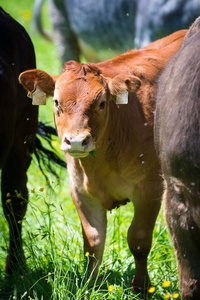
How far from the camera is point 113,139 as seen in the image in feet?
13.9

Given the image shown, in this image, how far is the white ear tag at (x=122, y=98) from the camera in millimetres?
3927

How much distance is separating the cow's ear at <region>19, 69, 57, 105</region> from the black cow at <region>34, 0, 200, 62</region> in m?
2.91

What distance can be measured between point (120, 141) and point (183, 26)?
9.21ft

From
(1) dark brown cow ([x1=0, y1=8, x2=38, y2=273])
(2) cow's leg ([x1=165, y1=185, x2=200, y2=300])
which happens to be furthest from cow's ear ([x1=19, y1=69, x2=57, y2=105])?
(2) cow's leg ([x1=165, y1=185, x2=200, y2=300])

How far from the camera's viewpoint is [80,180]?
438 cm

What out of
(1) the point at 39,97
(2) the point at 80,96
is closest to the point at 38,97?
(1) the point at 39,97

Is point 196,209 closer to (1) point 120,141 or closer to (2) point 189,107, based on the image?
(2) point 189,107

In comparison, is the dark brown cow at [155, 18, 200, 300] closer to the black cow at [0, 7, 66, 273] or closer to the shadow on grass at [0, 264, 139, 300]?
the shadow on grass at [0, 264, 139, 300]

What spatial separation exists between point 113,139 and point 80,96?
61cm

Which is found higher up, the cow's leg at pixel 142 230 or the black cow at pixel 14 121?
the black cow at pixel 14 121

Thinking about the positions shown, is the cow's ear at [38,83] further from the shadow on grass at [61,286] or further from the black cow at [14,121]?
the shadow on grass at [61,286]

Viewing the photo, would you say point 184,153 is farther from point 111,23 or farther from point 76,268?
point 111,23

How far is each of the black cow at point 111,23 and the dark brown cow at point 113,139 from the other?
6.87 ft

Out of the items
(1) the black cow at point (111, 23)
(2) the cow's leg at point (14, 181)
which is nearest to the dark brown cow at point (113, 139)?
(2) the cow's leg at point (14, 181)
